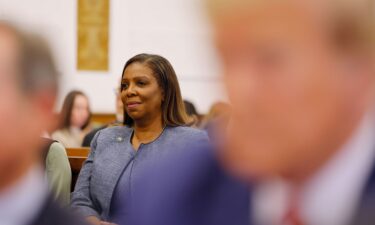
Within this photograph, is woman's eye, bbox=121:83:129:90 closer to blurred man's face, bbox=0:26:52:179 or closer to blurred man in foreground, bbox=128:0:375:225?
blurred man's face, bbox=0:26:52:179

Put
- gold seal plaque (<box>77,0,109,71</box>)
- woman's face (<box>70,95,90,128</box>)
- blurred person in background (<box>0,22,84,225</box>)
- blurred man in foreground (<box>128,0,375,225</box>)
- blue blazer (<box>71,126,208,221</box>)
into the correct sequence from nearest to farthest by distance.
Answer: blurred man in foreground (<box>128,0,375,225</box>) < blurred person in background (<box>0,22,84,225</box>) < blue blazer (<box>71,126,208,221</box>) < woman's face (<box>70,95,90,128</box>) < gold seal plaque (<box>77,0,109,71</box>)

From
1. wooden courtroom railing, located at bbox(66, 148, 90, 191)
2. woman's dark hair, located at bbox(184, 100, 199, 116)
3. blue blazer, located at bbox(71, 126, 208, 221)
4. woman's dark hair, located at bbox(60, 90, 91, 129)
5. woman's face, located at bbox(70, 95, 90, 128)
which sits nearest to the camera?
woman's dark hair, located at bbox(60, 90, 91, 129)

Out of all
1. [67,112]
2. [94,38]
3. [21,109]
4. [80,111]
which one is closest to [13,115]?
[21,109]

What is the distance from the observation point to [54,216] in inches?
22.1

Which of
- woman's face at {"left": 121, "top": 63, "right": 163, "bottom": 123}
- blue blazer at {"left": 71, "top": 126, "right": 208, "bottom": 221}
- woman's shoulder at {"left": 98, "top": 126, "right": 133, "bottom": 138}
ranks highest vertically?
woman's face at {"left": 121, "top": 63, "right": 163, "bottom": 123}

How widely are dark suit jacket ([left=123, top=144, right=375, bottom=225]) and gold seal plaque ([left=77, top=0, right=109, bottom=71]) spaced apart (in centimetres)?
590

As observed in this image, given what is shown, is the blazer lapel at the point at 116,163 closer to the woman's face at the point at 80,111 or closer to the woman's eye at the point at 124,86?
the woman's eye at the point at 124,86

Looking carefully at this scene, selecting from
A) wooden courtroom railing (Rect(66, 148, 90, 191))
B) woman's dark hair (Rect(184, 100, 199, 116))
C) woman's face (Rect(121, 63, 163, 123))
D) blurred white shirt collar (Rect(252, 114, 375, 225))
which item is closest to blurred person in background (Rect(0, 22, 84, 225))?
blurred white shirt collar (Rect(252, 114, 375, 225))

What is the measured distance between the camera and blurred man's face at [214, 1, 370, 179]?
387 millimetres

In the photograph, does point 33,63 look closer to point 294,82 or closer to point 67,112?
point 294,82

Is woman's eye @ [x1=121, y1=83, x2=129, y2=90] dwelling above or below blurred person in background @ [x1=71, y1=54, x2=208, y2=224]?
above

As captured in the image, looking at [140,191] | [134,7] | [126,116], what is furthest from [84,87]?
[140,191]

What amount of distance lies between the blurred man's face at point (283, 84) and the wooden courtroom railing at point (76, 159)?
206 cm

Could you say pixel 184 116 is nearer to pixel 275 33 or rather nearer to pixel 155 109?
pixel 155 109
